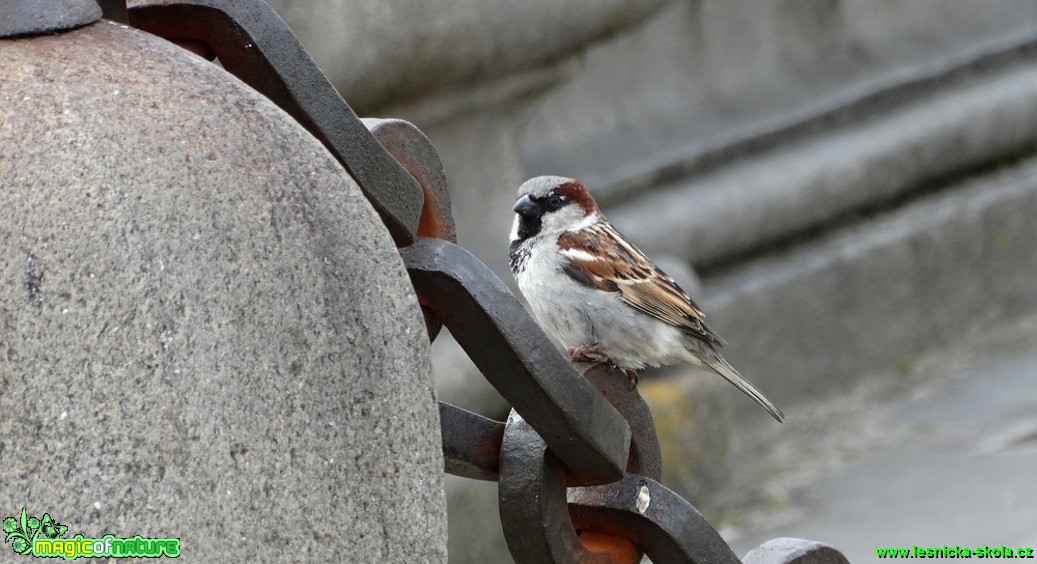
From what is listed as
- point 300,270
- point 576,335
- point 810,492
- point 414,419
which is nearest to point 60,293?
point 300,270

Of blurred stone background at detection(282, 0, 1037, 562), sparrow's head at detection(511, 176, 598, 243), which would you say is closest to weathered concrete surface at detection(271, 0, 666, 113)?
blurred stone background at detection(282, 0, 1037, 562)

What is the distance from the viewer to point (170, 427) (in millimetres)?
1095

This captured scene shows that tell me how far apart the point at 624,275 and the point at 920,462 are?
8.01 feet

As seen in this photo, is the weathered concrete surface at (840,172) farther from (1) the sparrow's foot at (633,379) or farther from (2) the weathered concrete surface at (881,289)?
(1) the sparrow's foot at (633,379)

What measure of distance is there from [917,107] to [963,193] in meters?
0.51

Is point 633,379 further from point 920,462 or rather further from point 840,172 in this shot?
point 840,172

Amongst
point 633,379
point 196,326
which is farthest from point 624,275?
point 196,326

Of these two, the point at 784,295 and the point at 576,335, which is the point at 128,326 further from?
the point at 784,295

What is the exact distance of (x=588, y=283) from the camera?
12.4 feet

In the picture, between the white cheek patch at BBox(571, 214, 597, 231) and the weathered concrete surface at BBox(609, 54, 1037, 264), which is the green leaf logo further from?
the weathered concrete surface at BBox(609, 54, 1037, 264)

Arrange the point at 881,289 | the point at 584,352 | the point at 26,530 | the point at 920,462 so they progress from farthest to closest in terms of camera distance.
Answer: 1. the point at 881,289
2. the point at 920,462
3. the point at 584,352
4. the point at 26,530

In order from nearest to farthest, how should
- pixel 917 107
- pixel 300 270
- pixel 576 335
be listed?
pixel 300 270, pixel 576 335, pixel 917 107

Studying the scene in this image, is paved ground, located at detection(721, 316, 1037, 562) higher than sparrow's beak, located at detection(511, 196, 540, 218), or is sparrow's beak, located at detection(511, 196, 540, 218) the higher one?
paved ground, located at detection(721, 316, 1037, 562)

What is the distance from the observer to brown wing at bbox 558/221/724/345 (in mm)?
3775
